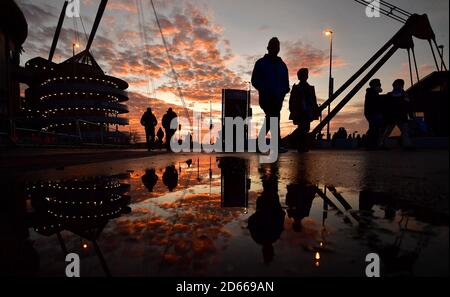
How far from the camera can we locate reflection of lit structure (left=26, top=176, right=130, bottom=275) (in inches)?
37.4

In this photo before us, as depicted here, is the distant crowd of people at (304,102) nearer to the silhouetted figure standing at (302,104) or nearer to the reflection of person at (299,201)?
→ the silhouetted figure standing at (302,104)

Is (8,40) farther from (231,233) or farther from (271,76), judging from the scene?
(231,233)

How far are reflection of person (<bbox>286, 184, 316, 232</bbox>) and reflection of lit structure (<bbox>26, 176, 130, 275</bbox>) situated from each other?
2.31ft

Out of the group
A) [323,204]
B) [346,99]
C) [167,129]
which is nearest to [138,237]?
[323,204]

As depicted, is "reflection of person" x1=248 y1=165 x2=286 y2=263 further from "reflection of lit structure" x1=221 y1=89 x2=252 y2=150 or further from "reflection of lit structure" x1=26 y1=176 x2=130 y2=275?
"reflection of lit structure" x1=221 y1=89 x2=252 y2=150

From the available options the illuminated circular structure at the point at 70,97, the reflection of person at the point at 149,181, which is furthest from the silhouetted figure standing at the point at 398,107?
the illuminated circular structure at the point at 70,97

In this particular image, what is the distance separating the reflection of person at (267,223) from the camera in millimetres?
774

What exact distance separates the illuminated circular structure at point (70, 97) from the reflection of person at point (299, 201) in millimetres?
50215

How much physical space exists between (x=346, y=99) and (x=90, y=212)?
512 inches

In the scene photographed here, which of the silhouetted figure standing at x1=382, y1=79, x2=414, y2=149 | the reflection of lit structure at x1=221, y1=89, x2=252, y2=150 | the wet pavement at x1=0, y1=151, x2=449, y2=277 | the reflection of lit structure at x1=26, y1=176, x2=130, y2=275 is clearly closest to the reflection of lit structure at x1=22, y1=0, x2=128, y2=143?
the reflection of lit structure at x1=221, y1=89, x2=252, y2=150

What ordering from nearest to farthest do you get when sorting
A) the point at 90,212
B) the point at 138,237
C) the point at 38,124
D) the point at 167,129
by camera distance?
the point at 138,237 < the point at 90,212 < the point at 167,129 < the point at 38,124

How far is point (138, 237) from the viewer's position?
0.86 meters
